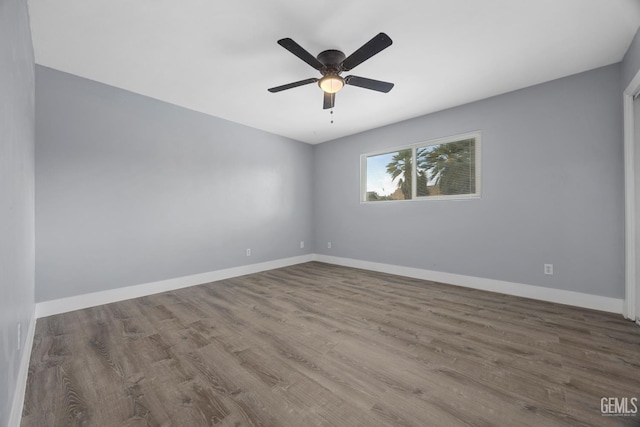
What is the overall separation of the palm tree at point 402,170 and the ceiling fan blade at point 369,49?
2.40 metres

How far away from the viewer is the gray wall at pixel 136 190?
266cm

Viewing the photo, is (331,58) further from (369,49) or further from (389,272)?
(389,272)

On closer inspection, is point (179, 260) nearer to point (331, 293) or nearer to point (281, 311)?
point (281, 311)

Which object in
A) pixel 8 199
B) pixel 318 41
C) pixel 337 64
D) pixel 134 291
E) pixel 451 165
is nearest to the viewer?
pixel 8 199

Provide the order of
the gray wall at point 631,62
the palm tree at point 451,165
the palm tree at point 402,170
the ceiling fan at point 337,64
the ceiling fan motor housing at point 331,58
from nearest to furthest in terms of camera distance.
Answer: the ceiling fan at point 337,64 < the gray wall at point 631,62 < the ceiling fan motor housing at point 331,58 < the palm tree at point 451,165 < the palm tree at point 402,170

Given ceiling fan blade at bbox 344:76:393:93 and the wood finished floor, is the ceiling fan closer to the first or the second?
ceiling fan blade at bbox 344:76:393:93

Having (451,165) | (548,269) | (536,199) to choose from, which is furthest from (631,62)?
(548,269)

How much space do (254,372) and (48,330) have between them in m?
2.11

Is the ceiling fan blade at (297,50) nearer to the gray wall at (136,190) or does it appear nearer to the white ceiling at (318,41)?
the white ceiling at (318,41)

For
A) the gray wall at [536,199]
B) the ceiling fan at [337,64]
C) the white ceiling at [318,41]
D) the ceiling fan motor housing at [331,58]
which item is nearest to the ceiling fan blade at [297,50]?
the ceiling fan at [337,64]

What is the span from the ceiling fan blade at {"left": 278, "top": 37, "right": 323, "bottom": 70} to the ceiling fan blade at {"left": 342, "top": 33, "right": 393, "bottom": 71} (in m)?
0.26

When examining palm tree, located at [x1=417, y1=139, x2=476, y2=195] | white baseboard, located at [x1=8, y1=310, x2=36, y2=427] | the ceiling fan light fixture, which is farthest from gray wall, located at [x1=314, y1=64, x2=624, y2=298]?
white baseboard, located at [x1=8, y1=310, x2=36, y2=427]

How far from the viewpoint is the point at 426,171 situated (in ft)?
13.3

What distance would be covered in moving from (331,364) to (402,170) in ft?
11.4
